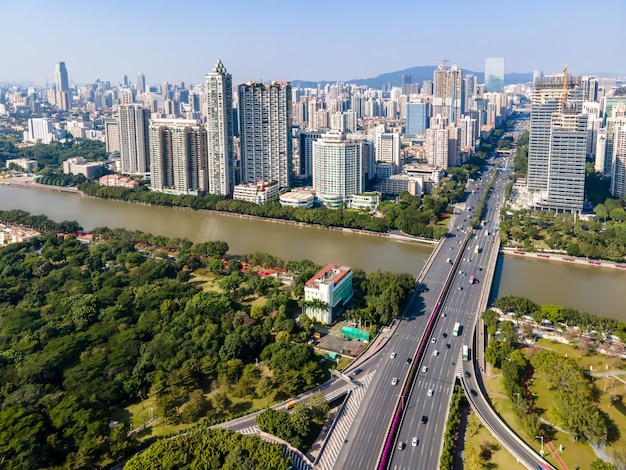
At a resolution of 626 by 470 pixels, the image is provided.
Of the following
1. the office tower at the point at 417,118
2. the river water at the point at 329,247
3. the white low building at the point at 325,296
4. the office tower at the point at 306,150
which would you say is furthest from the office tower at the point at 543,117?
the office tower at the point at 417,118

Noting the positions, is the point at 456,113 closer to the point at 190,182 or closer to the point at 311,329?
the point at 190,182

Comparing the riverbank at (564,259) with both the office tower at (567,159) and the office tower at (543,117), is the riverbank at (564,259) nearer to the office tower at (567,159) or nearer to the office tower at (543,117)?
the office tower at (567,159)

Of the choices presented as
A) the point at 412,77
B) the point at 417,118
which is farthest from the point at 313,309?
the point at 412,77

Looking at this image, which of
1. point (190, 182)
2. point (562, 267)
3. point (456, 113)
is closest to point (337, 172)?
point (190, 182)

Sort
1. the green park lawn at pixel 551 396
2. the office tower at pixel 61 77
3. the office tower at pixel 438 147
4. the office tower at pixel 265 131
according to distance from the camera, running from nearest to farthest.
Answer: the green park lawn at pixel 551 396 → the office tower at pixel 265 131 → the office tower at pixel 438 147 → the office tower at pixel 61 77

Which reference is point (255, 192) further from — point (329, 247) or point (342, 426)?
point (342, 426)

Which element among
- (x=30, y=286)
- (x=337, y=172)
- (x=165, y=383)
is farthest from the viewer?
(x=337, y=172)

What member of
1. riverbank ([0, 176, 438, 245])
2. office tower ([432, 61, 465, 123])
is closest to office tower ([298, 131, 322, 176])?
riverbank ([0, 176, 438, 245])

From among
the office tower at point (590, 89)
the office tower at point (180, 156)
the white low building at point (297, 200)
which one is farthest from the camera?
the office tower at point (590, 89)
